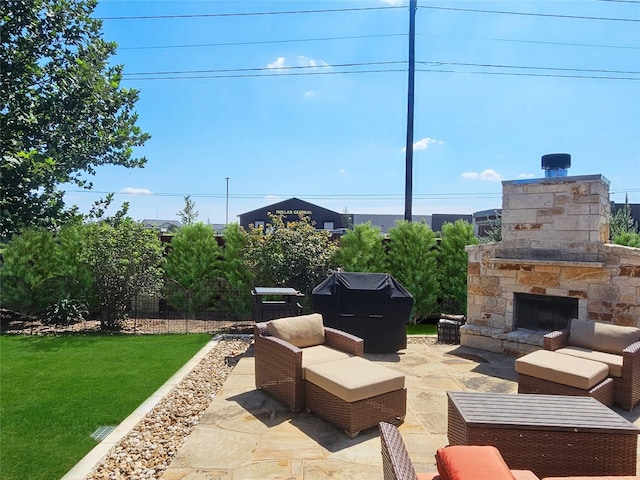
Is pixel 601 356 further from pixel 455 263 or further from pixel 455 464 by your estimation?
pixel 455 263

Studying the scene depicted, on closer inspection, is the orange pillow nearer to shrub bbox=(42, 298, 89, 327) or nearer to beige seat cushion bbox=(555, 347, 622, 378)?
beige seat cushion bbox=(555, 347, 622, 378)

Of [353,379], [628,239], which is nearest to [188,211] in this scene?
[628,239]

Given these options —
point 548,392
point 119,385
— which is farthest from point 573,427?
point 119,385

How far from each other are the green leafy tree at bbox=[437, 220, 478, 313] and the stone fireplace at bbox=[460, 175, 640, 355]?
2.64m

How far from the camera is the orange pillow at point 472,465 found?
163 centimetres

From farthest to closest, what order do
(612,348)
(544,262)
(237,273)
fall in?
(237,273), (544,262), (612,348)

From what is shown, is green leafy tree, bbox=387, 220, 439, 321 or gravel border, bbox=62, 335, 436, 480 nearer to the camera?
gravel border, bbox=62, 335, 436, 480

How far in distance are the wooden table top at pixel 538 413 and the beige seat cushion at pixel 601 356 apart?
1.51 meters

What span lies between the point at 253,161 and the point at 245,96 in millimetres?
6190

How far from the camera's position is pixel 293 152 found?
51.8 feet

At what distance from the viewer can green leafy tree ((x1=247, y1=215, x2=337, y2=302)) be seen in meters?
8.19

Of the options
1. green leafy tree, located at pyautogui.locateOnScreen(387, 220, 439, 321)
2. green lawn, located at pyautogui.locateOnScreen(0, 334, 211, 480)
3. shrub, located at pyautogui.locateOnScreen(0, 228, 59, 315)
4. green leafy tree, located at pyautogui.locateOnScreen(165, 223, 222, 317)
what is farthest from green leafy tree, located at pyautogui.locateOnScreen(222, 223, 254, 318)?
shrub, located at pyautogui.locateOnScreen(0, 228, 59, 315)

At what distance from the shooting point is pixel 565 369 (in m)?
3.93

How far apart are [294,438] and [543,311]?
16.0 ft
